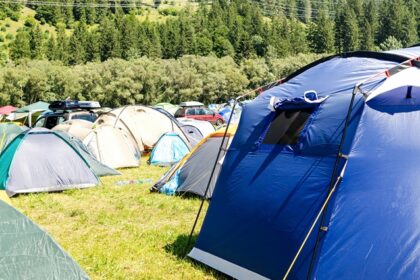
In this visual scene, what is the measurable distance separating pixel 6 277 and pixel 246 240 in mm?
2196

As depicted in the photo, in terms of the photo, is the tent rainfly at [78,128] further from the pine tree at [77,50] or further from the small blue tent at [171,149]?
the pine tree at [77,50]

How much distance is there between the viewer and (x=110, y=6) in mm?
138500

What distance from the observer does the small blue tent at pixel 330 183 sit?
362cm

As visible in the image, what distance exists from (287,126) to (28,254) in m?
2.65

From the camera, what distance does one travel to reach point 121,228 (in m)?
6.64

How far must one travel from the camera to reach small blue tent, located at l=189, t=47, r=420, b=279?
3617mm

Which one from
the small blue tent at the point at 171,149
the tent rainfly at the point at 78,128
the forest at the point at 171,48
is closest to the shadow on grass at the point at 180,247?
the small blue tent at the point at 171,149

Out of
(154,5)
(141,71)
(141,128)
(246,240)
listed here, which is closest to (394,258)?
(246,240)

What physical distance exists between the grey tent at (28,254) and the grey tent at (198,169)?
445 centimetres

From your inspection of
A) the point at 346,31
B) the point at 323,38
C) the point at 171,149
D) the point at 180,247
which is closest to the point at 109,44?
the point at 323,38

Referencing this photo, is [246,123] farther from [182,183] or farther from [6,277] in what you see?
[182,183]

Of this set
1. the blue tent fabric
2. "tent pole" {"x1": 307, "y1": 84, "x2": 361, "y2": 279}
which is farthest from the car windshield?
the blue tent fabric

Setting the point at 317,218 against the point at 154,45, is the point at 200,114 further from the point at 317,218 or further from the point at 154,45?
the point at 154,45

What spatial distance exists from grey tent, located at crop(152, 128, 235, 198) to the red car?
16.9 m
